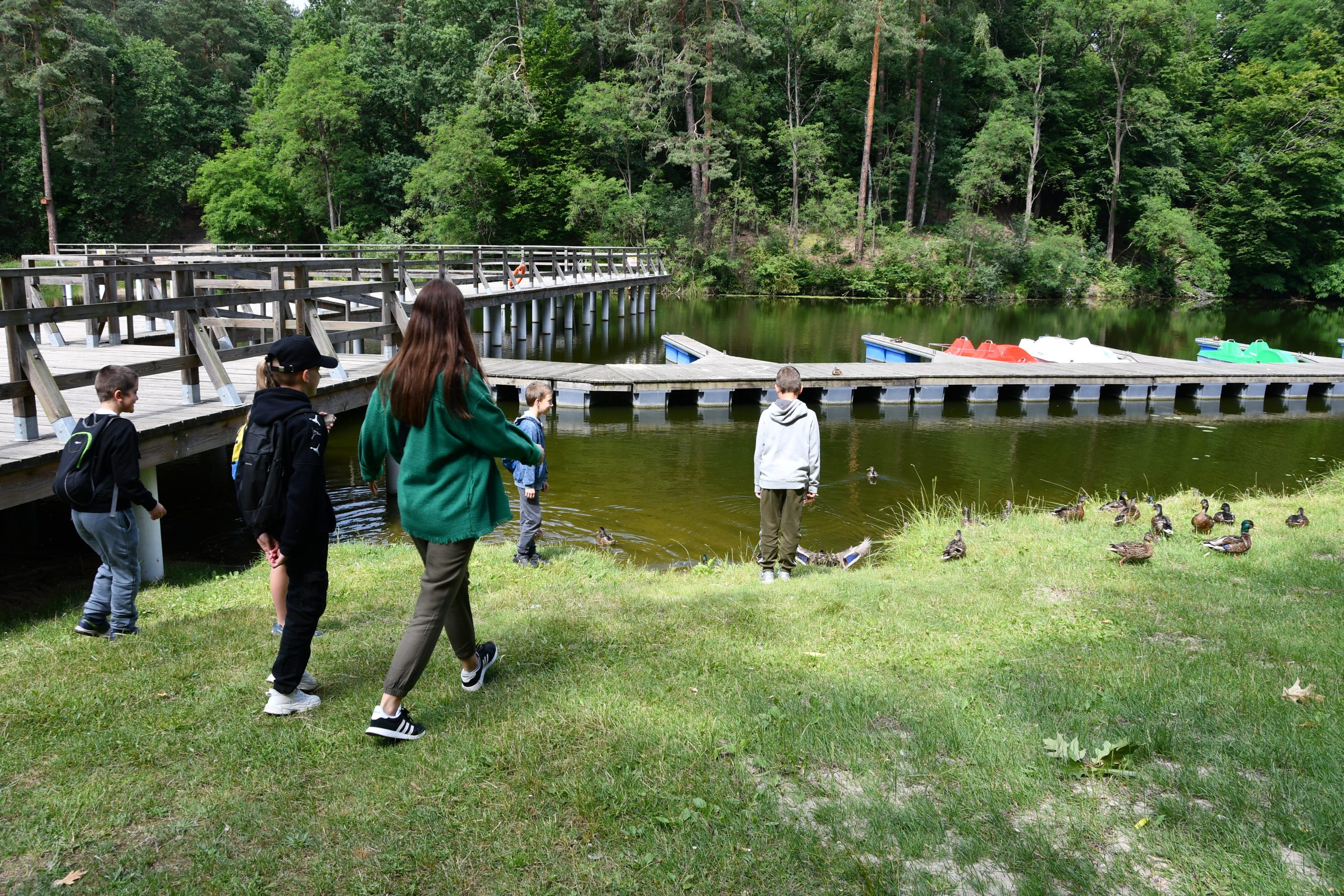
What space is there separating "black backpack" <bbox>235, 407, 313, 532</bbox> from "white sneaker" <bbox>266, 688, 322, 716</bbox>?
2.54ft

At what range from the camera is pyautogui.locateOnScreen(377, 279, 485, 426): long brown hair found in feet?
12.2

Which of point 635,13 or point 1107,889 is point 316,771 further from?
point 635,13

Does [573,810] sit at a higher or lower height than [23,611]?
higher

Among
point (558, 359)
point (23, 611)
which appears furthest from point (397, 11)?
point (23, 611)

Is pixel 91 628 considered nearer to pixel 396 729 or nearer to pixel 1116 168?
pixel 396 729

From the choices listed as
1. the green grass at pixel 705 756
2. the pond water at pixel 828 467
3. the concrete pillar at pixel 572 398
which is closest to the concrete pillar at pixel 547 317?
the pond water at pixel 828 467

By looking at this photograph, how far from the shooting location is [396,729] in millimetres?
3826

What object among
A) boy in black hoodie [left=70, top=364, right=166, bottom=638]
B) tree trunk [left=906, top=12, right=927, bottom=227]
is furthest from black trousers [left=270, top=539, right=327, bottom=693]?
tree trunk [left=906, top=12, right=927, bottom=227]

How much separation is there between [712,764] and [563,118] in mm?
48237

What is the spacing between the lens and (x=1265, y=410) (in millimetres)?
20312

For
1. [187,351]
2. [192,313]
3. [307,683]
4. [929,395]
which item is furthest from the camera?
[929,395]

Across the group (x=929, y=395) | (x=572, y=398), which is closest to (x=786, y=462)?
(x=572, y=398)

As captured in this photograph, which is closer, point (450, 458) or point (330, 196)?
point (450, 458)

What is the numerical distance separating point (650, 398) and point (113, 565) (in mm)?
13537
